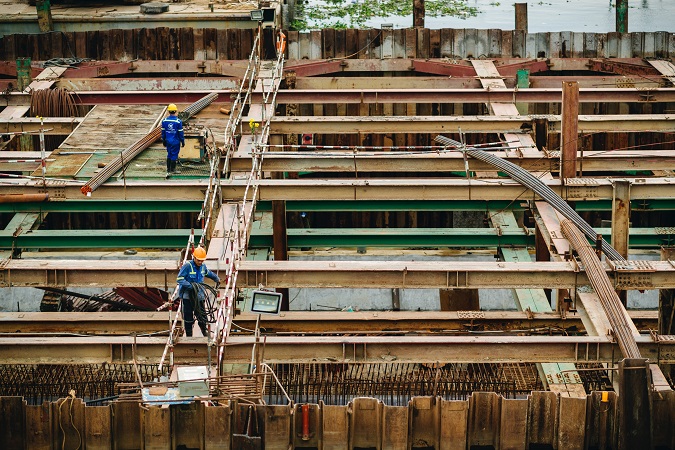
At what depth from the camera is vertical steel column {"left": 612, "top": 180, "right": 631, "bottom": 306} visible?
2064 centimetres

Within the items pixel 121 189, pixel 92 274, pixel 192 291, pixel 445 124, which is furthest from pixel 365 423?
pixel 445 124

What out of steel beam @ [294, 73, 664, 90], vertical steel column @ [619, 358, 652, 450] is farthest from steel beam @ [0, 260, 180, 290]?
steel beam @ [294, 73, 664, 90]

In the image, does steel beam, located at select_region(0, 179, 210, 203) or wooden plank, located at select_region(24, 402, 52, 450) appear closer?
wooden plank, located at select_region(24, 402, 52, 450)

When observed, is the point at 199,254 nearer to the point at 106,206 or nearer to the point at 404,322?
the point at 404,322

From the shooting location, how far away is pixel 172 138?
2209cm

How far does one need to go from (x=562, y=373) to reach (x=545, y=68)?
15472 millimetres

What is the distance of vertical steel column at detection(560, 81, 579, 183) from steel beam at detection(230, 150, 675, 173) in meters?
0.53

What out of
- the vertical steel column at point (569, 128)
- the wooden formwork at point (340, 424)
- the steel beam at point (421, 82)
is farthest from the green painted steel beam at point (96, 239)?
the steel beam at point (421, 82)

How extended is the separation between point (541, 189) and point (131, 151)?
817 centimetres

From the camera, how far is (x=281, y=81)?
3020 cm

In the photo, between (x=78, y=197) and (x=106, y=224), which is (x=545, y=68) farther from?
(x=78, y=197)

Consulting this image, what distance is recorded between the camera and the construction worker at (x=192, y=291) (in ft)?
52.9

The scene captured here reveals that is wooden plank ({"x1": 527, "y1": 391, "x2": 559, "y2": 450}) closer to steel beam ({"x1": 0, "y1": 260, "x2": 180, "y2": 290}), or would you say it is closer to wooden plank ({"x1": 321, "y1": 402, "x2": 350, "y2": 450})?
wooden plank ({"x1": 321, "y1": 402, "x2": 350, "y2": 450})

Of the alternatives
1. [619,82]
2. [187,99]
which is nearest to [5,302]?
[187,99]
